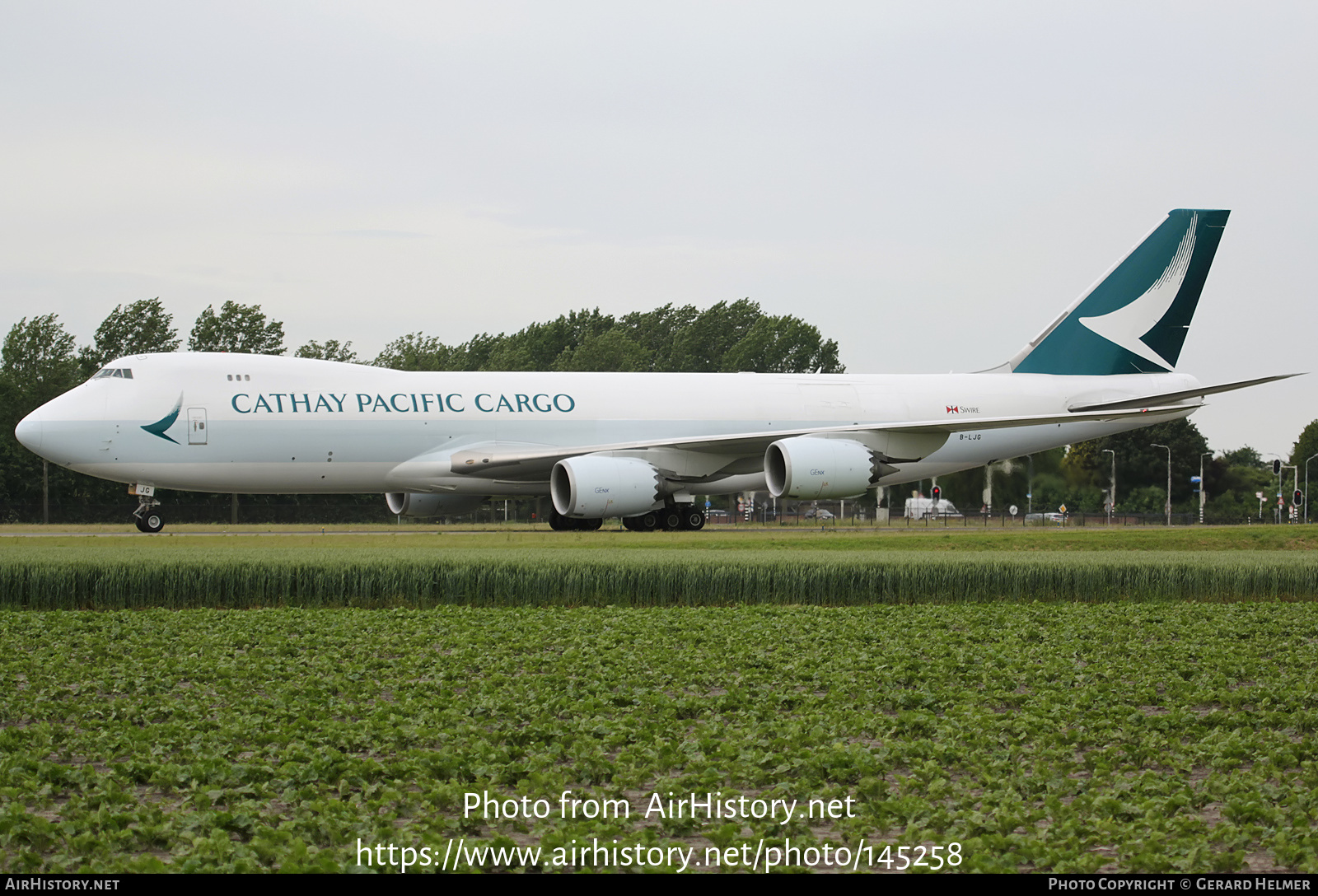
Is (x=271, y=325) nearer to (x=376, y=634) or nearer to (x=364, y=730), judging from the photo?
(x=376, y=634)

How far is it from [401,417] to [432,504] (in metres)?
2.63

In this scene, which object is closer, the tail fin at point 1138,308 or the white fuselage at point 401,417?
the white fuselage at point 401,417

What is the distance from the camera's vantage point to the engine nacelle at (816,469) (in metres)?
23.8

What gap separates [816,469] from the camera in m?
23.9

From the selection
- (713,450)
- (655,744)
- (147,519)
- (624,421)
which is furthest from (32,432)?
(655,744)

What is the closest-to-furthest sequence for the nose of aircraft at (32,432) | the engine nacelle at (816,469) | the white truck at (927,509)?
the nose of aircraft at (32,432)
the engine nacelle at (816,469)
the white truck at (927,509)

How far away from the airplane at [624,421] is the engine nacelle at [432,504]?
40 millimetres

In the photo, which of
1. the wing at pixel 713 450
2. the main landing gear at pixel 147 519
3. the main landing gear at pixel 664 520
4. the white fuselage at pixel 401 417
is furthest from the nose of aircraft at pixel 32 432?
the main landing gear at pixel 664 520

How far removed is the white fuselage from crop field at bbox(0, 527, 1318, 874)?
6.84 meters

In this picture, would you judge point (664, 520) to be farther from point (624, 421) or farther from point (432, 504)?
point (432, 504)

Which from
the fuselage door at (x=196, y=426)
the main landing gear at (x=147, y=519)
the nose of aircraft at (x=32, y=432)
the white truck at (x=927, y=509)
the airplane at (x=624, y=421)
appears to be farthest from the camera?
the white truck at (x=927, y=509)

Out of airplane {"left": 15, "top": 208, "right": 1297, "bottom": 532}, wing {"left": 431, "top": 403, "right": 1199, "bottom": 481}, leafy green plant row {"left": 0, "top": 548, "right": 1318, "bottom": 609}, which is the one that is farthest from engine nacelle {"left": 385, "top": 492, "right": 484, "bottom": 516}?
leafy green plant row {"left": 0, "top": 548, "right": 1318, "bottom": 609}

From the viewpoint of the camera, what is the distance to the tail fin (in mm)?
29141

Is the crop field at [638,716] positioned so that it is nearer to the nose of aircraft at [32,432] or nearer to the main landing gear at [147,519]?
the nose of aircraft at [32,432]
